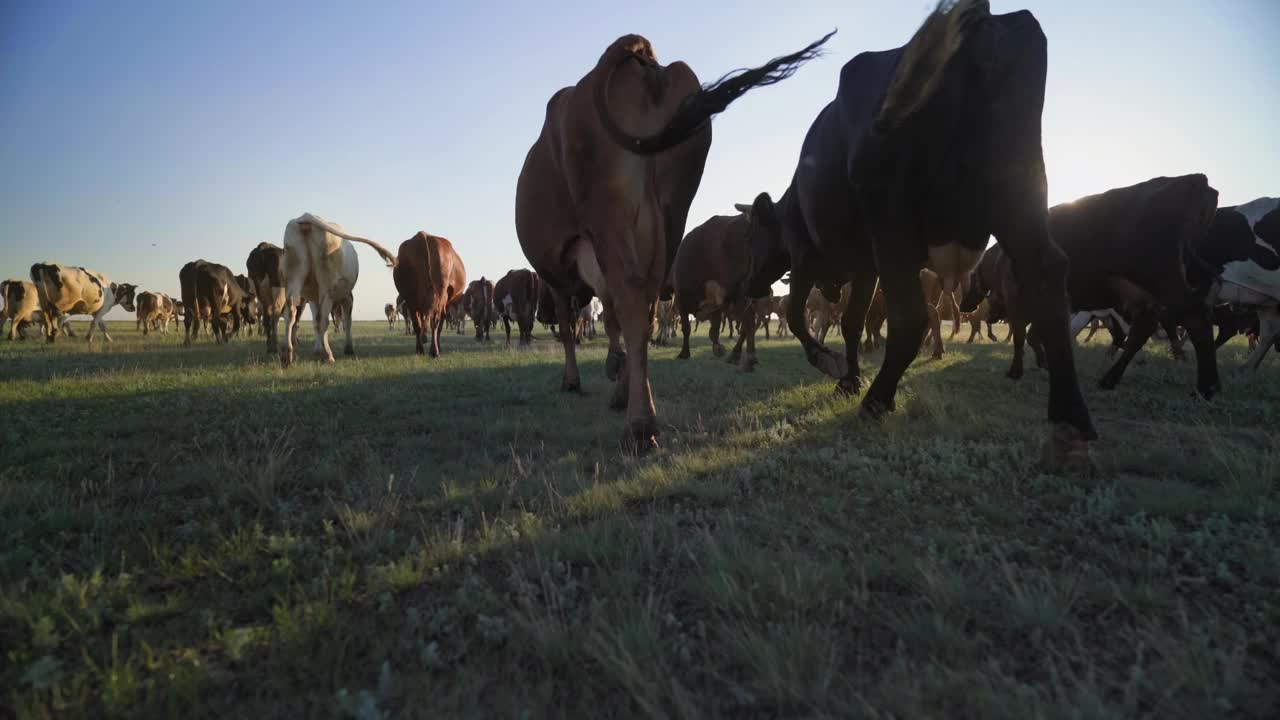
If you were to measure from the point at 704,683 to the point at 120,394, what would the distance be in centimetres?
671

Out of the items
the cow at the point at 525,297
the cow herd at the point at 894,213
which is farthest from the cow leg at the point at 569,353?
the cow at the point at 525,297

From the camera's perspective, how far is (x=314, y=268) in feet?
31.2

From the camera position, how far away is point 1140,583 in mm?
1564

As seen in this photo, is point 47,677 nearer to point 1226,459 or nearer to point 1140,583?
point 1140,583

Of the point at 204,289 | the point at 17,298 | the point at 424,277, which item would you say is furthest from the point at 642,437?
the point at 17,298

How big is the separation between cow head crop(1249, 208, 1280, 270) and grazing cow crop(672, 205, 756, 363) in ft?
23.2

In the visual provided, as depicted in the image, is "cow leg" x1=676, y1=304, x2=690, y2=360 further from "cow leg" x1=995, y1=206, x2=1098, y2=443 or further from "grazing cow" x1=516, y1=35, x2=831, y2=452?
"cow leg" x1=995, y1=206, x2=1098, y2=443

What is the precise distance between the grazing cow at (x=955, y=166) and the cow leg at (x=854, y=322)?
3.88 ft

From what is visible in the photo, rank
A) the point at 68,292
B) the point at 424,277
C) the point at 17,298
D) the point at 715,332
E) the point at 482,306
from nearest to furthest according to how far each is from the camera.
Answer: the point at 424,277
the point at 715,332
the point at 68,292
the point at 17,298
the point at 482,306

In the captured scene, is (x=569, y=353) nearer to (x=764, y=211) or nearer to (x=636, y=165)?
(x=764, y=211)

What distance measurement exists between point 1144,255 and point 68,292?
29506 mm

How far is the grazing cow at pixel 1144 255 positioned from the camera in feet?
17.0

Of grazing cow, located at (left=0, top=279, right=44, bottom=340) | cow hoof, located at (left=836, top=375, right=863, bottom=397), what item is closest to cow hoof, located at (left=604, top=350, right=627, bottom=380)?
cow hoof, located at (left=836, top=375, right=863, bottom=397)

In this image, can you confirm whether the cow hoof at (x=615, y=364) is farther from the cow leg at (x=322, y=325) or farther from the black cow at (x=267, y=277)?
the black cow at (x=267, y=277)
